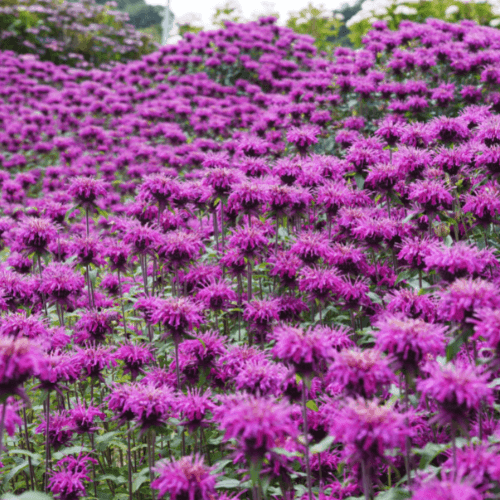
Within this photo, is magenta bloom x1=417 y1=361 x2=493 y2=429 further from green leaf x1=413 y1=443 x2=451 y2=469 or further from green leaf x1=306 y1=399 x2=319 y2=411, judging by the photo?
green leaf x1=306 y1=399 x2=319 y2=411

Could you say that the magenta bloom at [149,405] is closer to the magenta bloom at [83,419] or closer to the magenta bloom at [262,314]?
the magenta bloom at [83,419]

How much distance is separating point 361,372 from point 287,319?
1400mm

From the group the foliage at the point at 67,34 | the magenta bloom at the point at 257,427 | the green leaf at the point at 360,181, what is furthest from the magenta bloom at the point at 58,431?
the foliage at the point at 67,34

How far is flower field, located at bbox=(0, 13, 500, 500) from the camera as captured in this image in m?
1.77

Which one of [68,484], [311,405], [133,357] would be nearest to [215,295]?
[133,357]

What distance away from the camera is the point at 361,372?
68.9 inches


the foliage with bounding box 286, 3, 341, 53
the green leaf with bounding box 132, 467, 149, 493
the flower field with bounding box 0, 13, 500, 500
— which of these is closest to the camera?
the flower field with bounding box 0, 13, 500, 500

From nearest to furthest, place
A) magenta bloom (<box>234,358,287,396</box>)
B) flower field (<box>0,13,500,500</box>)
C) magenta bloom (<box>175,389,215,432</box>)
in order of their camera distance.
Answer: flower field (<box>0,13,500,500</box>)
magenta bloom (<box>234,358,287,396</box>)
magenta bloom (<box>175,389,215,432</box>)

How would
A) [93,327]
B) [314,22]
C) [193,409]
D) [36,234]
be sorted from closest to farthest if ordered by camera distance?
[193,409] → [93,327] → [36,234] → [314,22]

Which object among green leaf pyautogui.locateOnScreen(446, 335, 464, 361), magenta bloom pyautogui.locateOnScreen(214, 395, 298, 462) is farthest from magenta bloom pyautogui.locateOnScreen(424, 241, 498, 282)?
magenta bloom pyautogui.locateOnScreen(214, 395, 298, 462)

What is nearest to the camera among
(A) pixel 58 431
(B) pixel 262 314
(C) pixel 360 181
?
(A) pixel 58 431

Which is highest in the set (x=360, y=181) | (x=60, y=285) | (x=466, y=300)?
(x=466, y=300)

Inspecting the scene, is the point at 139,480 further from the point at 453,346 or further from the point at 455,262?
the point at 455,262

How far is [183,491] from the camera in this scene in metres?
1.74
